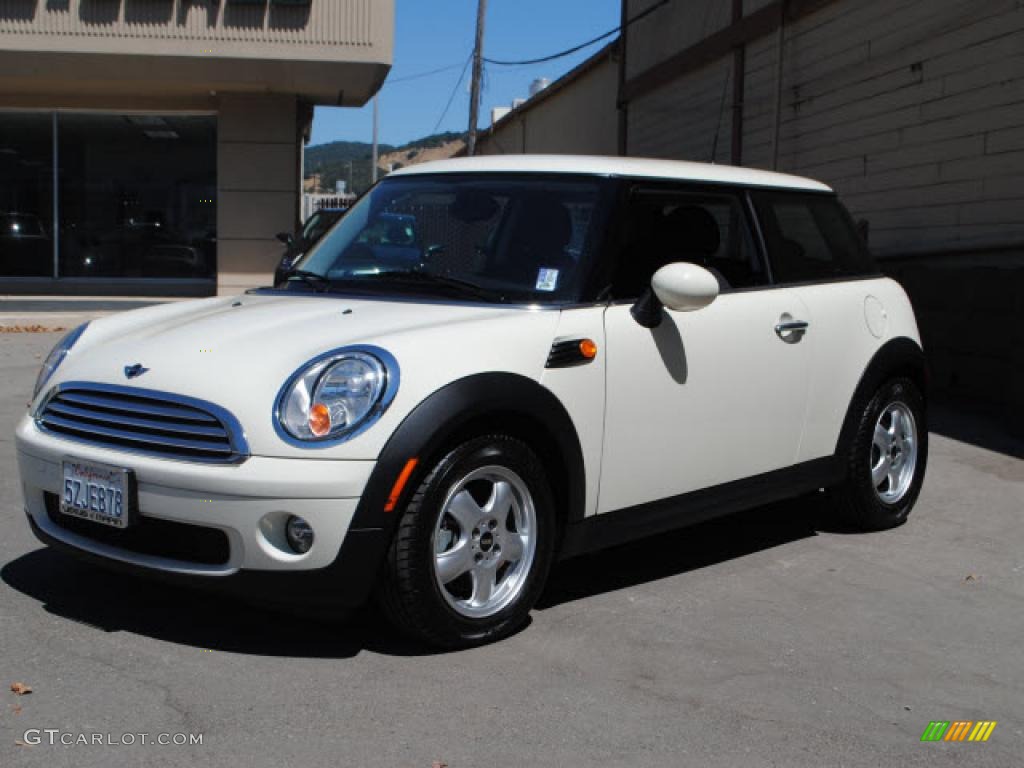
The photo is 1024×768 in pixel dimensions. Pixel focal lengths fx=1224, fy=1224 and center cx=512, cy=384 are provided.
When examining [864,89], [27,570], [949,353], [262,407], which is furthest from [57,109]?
[262,407]

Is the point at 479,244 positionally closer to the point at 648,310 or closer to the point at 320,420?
the point at 648,310

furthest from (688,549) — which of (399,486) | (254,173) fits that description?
(254,173)

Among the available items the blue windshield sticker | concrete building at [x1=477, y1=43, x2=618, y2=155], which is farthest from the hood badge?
concrete building at [x1=477, y1=43, x2=618, y2=155]

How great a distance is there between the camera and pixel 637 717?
346 cm

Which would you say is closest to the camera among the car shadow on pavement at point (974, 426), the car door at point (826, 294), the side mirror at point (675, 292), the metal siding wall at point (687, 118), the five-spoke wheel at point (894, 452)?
the side mirror at point (675, 292)

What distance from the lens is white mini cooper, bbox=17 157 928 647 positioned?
3625mm

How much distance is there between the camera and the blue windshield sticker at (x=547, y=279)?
4.30m

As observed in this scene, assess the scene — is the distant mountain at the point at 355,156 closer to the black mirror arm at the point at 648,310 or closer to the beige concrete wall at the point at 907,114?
the beige concrete wall at the point at 907,114

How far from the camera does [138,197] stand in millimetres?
18578

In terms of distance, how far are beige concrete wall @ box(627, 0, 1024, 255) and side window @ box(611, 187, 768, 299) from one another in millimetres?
5444

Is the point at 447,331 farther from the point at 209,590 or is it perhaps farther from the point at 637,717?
the point at 637,717

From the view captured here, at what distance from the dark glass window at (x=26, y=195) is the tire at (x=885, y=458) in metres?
15.6

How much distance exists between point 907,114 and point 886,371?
22.8 ft

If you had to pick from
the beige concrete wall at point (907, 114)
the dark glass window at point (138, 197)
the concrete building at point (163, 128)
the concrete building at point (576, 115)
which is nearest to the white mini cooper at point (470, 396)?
the beige concrete wall at point (907, 114)
